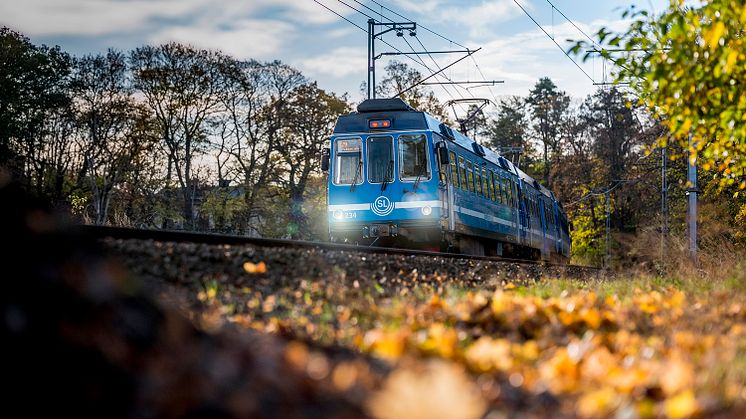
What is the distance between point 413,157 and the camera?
19281 mm

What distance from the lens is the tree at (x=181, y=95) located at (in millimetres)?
44719

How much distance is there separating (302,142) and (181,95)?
7.13 metres

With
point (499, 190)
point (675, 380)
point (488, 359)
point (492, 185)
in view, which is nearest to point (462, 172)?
point (492, 185)

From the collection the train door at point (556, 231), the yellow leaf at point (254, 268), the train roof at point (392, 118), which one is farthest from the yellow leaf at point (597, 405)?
the train door at point (556, 231)

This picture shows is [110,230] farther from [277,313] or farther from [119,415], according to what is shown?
[119,415]

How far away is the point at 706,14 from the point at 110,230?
6526 mm

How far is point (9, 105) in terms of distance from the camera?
44469 millimetres

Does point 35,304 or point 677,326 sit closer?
point 35,304

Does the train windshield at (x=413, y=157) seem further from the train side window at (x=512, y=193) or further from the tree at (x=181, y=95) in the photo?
the tree at (x=181, y=95)

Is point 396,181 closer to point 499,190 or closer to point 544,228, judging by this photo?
point 499,190

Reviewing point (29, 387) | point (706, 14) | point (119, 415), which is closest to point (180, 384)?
point (119, 415)

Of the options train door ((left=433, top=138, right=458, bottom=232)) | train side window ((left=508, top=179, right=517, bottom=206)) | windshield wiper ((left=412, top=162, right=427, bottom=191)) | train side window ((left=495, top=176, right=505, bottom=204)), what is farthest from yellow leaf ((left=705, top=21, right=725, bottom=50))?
train side window ((left=508, top=179, right=517, bottom=206))

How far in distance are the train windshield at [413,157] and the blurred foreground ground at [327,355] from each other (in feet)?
40.0

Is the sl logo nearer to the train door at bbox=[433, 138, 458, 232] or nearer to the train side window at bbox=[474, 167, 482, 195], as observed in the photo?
the train door at bbox=[433, 138, 458, 232]
